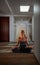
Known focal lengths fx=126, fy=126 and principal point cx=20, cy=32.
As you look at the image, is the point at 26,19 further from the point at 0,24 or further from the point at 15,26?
the point at 0,24

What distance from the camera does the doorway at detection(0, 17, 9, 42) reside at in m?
11.4

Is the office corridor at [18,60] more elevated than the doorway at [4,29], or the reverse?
the doorway at [4,29]

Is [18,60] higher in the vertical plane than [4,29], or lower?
lower

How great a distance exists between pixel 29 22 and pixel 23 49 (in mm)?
6438

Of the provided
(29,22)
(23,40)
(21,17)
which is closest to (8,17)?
(21,17)

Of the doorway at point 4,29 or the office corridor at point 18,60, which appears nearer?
the office corridor at point 18,60

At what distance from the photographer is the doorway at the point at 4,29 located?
1139cm

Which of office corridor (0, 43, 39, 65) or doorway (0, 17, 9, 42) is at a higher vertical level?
doorway (0, 17, 9, 42)

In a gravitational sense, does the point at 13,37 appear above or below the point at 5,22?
below

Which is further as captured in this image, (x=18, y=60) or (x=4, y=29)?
(x=4, y=29)

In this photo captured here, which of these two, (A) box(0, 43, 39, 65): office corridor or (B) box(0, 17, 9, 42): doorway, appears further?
(B) box(0, 17, 9, 42): doorway

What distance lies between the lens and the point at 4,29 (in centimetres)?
1147

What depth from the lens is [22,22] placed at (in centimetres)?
1167

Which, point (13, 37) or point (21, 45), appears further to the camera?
point (13, 37)
